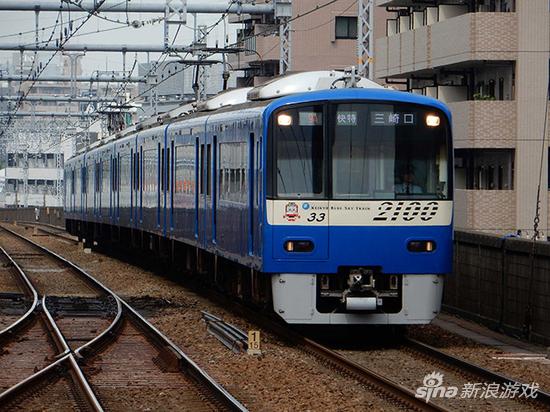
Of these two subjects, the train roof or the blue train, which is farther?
the train roof

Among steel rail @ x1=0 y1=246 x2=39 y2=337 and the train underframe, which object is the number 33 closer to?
→ the train underframe

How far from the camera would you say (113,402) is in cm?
1121

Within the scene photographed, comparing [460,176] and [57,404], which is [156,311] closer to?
[57,404]

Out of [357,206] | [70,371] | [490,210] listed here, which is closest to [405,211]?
[357,206]

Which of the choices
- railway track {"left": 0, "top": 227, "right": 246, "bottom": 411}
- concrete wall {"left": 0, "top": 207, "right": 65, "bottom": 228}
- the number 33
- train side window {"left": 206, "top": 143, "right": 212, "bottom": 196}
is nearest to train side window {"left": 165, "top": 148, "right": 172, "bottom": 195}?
railway track {"left": 0, "top": 227, "right": 246, "bottom": 411}

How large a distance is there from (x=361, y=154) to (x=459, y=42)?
51.7 ft

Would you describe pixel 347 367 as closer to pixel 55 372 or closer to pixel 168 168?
pixel 55 372

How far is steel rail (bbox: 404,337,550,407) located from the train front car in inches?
16.3

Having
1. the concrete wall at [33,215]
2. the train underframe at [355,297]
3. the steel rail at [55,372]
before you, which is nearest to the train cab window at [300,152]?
the train underframe at [355,297]

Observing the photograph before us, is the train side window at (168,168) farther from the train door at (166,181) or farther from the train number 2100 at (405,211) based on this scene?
the train number 2100 at (405,211)

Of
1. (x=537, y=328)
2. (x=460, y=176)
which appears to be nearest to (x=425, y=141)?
(x=537, y=328)

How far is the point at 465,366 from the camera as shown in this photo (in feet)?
41.6

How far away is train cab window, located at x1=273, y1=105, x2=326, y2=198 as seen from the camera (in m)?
14.7

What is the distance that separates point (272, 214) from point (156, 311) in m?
5.34
